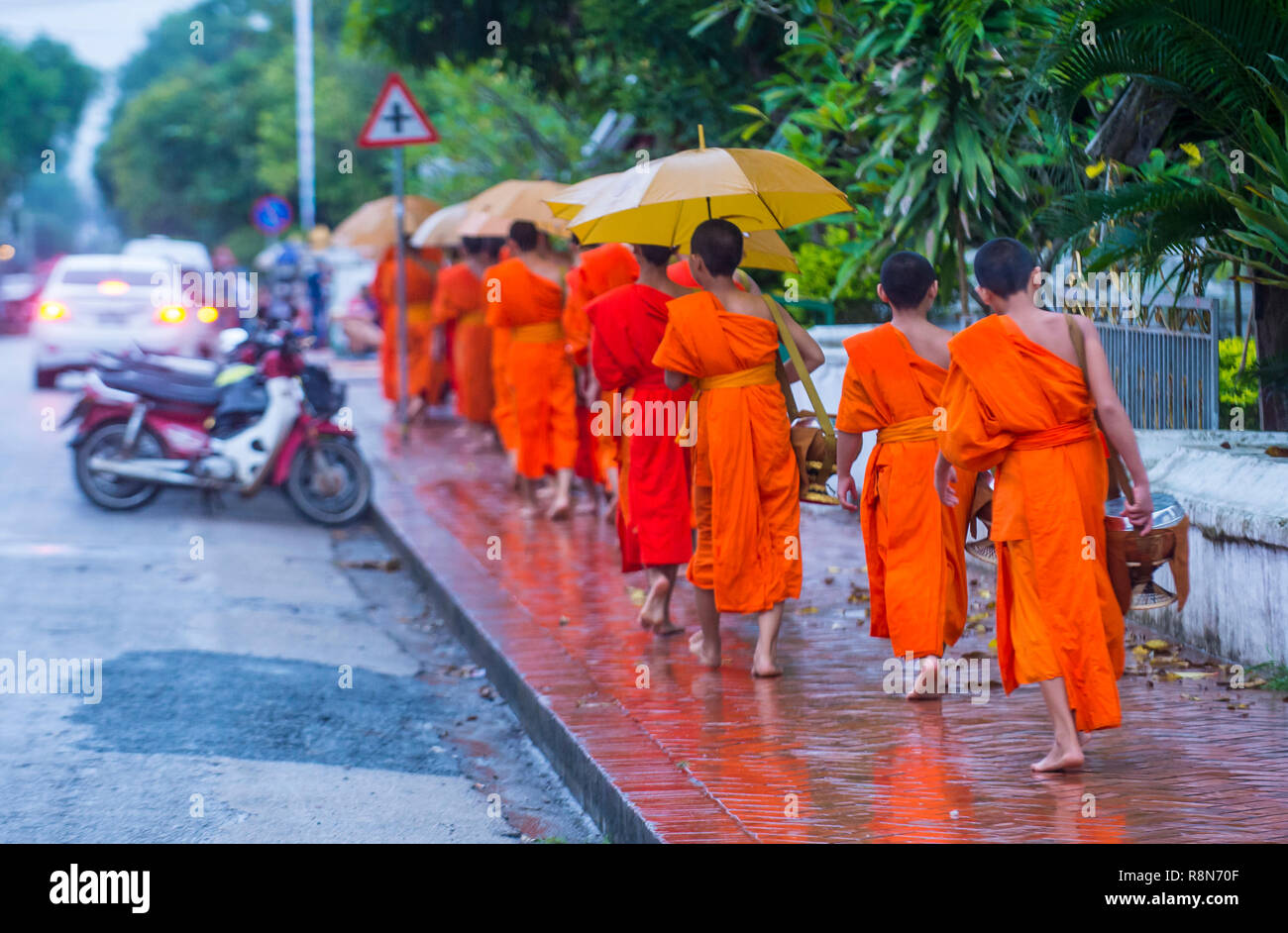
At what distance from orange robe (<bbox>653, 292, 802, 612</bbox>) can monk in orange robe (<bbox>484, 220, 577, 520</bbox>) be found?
14.4 ft

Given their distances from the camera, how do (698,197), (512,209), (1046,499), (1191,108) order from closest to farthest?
(1046,499) < (698,197) < (1191,108) < (512,209)

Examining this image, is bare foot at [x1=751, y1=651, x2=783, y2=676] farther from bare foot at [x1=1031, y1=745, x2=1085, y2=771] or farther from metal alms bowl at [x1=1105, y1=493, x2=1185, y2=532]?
metal alms bowl at [x1=1105, y1=493, x2=1185, y2=532]

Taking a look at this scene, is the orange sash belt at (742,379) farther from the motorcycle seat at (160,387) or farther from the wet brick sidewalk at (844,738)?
the motorcycle seat at (160,387)

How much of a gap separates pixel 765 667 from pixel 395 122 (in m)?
8.99

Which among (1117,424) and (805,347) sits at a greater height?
(805,347)

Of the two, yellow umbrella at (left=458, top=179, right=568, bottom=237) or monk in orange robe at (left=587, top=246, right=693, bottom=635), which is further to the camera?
yellow umbrella at (left=458, top=179, right=568, bottom=237)

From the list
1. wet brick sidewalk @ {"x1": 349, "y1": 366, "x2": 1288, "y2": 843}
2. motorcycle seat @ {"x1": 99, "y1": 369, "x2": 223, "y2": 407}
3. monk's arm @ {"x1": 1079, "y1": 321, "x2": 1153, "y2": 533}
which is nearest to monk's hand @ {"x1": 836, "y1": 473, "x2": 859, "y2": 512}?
wet brick sidewalk @ {"x1": 349, "y1": 366, "x2": 1288, "y2": 843}

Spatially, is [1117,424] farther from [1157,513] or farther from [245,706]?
[245,706]

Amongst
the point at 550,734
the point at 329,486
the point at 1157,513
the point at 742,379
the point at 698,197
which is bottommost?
the point at 550,734

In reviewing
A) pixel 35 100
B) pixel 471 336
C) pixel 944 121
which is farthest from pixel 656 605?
pixel 35 100

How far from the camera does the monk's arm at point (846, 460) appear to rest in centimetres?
607

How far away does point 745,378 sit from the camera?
6.43 meters

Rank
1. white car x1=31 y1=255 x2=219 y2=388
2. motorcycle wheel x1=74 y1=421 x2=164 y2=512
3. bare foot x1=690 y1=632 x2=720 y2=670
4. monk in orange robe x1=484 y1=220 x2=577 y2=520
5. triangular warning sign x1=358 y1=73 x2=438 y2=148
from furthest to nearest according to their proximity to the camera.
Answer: white car x1=31 y1=255 x2=219 y2=388 → triangular warning sign x1=358 y1=73 x2=438 y2=148 → motorcycle wheel x1=74 y1=421 x2=164 y2=512 → monk in orange robe x1=484 y1=220 x2=577 y2=520 → bare foot x1=690 y1=632 x2=720 y2=670

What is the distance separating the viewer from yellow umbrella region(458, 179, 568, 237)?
11.1 m
